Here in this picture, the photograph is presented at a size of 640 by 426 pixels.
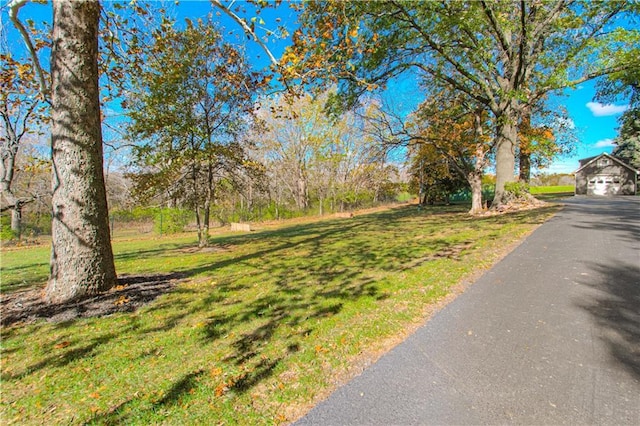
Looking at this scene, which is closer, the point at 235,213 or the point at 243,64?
the point at 243,64

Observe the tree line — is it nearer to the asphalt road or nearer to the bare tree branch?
the bare tree branch

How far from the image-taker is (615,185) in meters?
32.0

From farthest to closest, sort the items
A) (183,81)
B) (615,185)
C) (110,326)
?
1. (615,185)
2. (183,81)
3. (110,326)

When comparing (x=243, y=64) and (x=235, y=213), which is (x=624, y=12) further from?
(x=235, y=213)

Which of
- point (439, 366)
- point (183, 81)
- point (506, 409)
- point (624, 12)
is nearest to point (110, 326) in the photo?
point (439, 366)

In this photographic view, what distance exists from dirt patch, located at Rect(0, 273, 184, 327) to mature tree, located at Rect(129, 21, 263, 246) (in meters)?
4.87

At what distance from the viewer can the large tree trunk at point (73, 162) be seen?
4242 millimetres

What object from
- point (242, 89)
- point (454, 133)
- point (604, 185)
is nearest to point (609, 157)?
point (604, 185)

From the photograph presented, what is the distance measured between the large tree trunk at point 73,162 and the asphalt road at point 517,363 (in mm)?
4086

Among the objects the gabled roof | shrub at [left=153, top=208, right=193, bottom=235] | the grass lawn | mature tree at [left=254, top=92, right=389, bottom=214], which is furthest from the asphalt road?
the gabled roof

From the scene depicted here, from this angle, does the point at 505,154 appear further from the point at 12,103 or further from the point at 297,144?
the point at 297,144

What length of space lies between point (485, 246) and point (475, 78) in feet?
31.2

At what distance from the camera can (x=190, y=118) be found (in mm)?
9297

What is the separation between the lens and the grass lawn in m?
2.23
